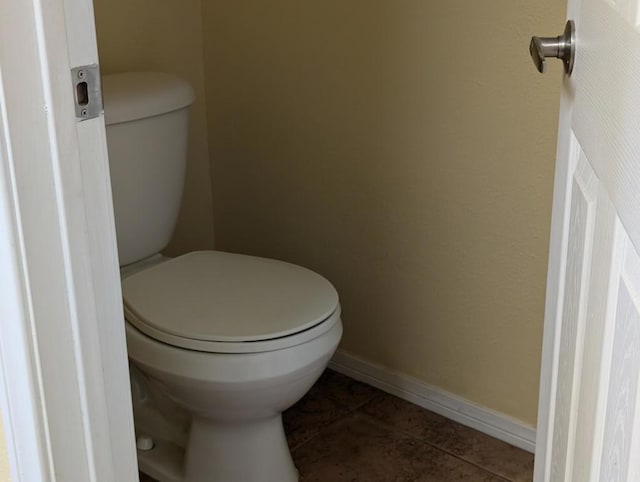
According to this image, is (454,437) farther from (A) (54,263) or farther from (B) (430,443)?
(A) (54,263)

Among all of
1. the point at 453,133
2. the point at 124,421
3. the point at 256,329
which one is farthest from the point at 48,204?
the point at 453,133

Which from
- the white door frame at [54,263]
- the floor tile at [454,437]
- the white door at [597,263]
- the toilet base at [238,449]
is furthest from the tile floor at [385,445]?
the white door frame at [54,263]

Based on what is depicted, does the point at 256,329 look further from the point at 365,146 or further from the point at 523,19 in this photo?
the point at 523,19

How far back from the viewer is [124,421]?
0.91m

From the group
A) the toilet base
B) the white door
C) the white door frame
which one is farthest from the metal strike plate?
the toilet base

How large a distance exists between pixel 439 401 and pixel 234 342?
2.40 feet

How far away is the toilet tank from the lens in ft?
5.73

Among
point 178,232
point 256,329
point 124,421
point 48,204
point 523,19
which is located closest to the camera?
point 48,204

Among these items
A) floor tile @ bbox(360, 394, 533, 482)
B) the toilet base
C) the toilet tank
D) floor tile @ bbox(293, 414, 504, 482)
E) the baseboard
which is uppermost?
the toilet tank

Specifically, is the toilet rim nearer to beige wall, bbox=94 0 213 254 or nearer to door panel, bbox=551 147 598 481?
door panel, bbox=551 147 598 481

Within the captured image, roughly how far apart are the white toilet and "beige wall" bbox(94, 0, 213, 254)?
197 mm

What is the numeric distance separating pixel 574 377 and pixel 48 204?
1.96 ft

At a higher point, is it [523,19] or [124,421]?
[523,19]

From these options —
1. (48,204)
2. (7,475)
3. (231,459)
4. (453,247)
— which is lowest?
(231,459)
